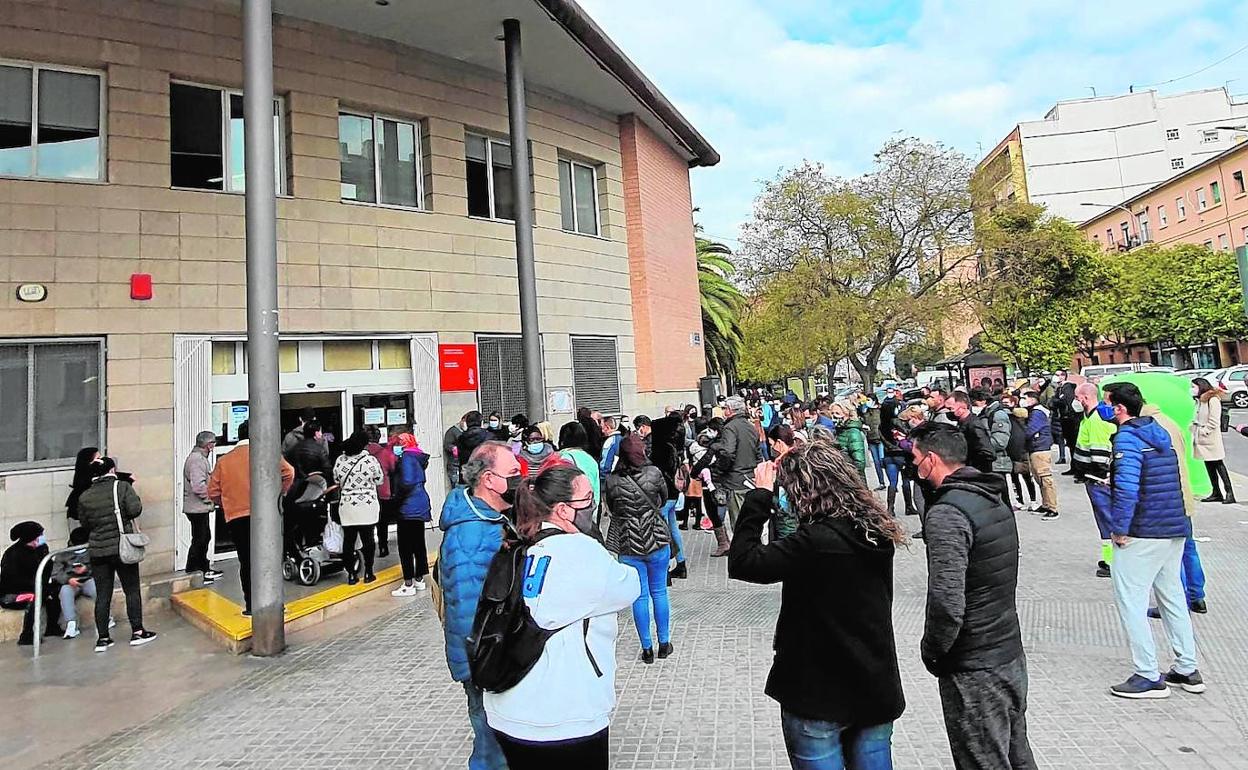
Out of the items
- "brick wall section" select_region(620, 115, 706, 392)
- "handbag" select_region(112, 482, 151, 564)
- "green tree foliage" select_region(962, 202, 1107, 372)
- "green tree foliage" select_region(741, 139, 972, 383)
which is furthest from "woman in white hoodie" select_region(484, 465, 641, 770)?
"green tree foliage" select_region(962, 202, 1107, 372)

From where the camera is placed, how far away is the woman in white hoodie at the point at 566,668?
2.32m

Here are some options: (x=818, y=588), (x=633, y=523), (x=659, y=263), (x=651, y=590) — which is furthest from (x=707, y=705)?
(x=659, y=263)

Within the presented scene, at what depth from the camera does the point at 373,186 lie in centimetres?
1114

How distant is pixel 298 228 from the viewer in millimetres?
10125

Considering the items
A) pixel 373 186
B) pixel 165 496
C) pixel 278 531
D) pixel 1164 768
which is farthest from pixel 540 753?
pixel 373 186

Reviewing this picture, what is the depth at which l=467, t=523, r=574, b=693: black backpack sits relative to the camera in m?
2.31

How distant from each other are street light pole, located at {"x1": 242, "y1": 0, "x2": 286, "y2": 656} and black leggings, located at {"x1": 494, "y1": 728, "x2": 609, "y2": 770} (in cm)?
481

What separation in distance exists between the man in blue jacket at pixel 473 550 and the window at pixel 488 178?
9794 millimetres

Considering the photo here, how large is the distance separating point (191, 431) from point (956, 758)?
31.6ft

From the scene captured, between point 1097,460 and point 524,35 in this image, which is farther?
point 524,35

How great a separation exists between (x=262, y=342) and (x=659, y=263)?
34.0 ft

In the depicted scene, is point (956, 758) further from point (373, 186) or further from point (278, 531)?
point (373, 186)

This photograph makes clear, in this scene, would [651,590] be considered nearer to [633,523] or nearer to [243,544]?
[633,523]

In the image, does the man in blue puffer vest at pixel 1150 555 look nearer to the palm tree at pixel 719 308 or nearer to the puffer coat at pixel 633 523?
the puffer coat at pixel 633 523
